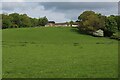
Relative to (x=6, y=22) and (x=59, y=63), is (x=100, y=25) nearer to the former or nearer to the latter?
(x=6, y=22)

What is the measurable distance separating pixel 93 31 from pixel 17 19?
61.1 metres

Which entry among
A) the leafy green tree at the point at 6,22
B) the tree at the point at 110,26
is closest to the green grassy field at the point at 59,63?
the tree at the point at 110,26

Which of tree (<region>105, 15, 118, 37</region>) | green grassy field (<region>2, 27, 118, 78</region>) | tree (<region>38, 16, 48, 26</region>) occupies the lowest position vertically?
green grassy field (<region>2, 27, 118, 78</region>)

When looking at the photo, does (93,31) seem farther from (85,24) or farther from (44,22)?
(44,22)

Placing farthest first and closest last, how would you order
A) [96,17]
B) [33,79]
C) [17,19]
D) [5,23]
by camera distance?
[17,19] → [5,23] → [96,17] → [33,79]

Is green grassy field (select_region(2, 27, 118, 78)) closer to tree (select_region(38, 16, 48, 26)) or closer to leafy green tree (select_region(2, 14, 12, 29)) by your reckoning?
leafy green tree (select_region(2, 14, 12, 29))

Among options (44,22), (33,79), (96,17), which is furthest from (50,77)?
(44,22)

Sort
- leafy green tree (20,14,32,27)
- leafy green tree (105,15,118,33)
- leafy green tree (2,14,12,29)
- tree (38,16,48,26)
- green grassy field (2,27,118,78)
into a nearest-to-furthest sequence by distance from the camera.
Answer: green grassy field (2,27,118,78) → leafy green tree (105,15,118,33) → leafy green tree (2,14,12,29) → leafy green tree (20,14,32,27) → tree (38,16,48,26)

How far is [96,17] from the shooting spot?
12338 centimetres

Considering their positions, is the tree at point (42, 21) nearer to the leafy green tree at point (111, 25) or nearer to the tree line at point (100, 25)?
the tree line at point (100, 25)

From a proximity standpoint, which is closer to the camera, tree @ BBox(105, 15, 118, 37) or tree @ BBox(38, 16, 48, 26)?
tree @ BBox(105, 15, 118, 37)

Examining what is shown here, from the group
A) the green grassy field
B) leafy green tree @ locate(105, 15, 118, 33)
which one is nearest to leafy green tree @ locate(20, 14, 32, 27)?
leafy green tree @ locate(105, 15, 118, 33)

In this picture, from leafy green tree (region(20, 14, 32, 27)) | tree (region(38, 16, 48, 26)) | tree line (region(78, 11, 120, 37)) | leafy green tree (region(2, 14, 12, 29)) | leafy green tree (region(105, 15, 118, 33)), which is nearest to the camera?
tree line (region(78, 11, 120, 37))

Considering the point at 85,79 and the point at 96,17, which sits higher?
the point at 96,17
